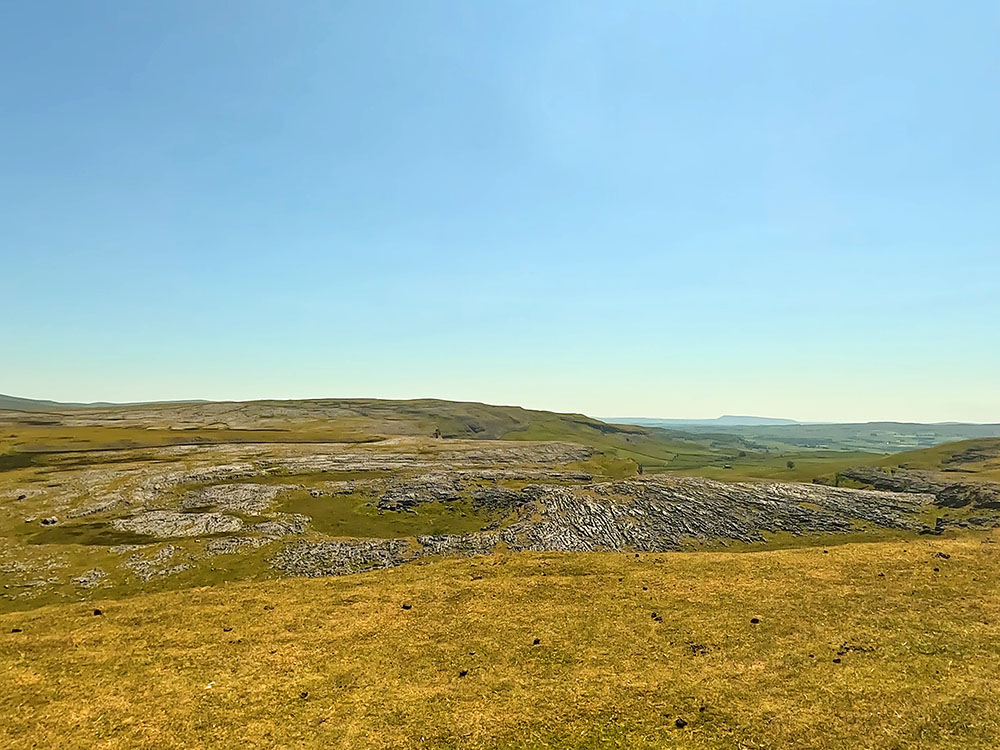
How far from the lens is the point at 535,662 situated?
1169 inches

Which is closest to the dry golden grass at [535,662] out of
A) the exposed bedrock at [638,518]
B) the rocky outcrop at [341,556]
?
the rocky outcrop at [341,556]

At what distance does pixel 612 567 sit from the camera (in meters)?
48.4

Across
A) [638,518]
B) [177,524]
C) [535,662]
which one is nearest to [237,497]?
[177,524]

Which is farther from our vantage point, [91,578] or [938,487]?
[938,487]

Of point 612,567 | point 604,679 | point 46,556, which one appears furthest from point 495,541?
point 46,556

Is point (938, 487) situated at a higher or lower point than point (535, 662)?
higher

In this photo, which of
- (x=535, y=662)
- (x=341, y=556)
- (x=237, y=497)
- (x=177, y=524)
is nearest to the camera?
(x=535, y=662)

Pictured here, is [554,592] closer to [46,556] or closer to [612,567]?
[612,567]

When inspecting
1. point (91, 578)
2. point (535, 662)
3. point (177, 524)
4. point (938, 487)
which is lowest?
point (91, 578)

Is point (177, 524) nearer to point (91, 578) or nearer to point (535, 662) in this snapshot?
point (91, 578)

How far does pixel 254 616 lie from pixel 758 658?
3435 centimetres

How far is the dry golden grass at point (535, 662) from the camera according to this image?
909 inches

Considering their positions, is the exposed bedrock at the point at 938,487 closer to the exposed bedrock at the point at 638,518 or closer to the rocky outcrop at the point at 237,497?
the exposed bedrock at the point at 638,518

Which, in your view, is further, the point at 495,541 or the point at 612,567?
the point at 495,541
